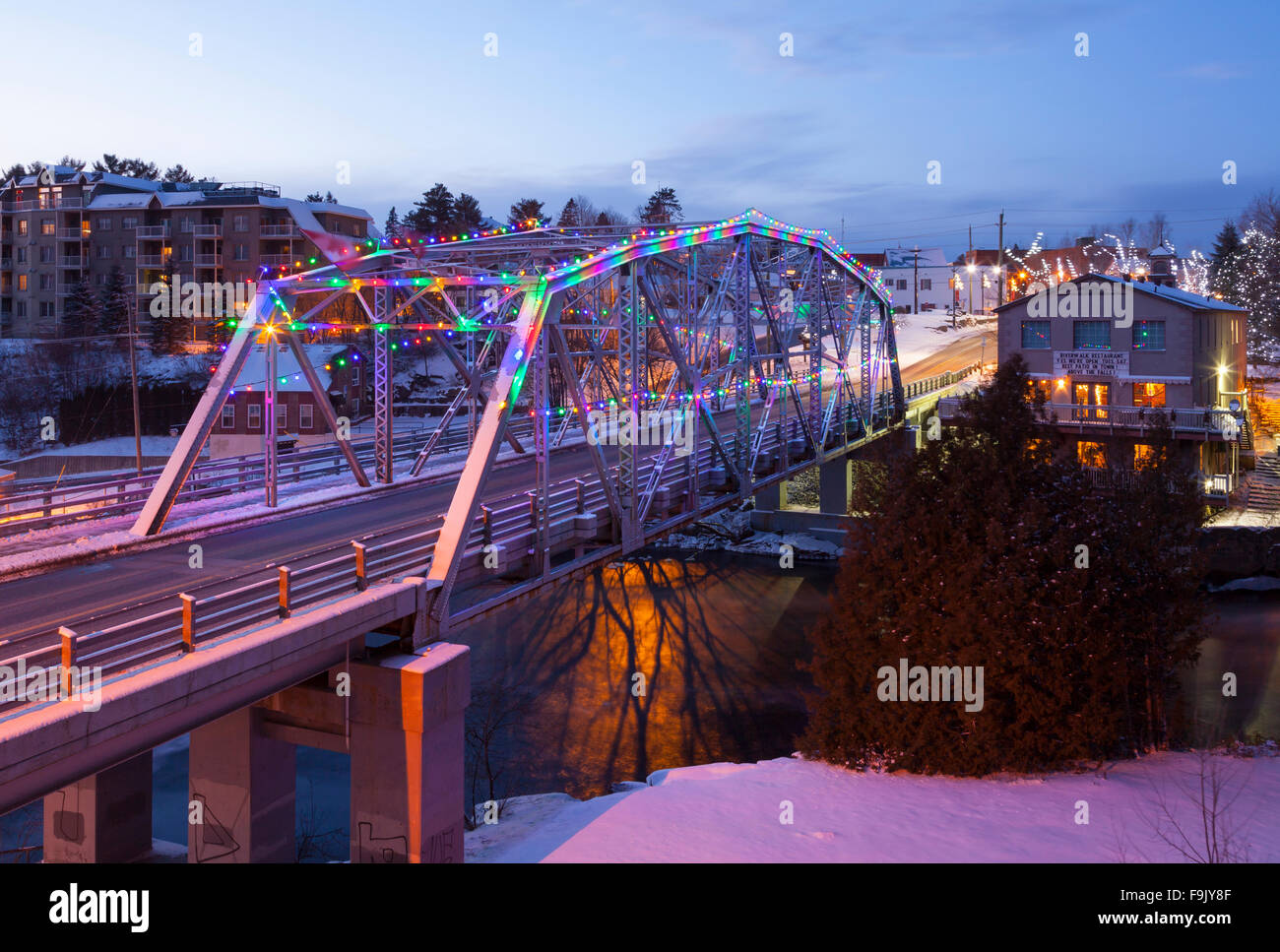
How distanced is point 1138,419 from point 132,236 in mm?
58957

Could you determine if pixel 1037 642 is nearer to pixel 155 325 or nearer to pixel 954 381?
pixel 954 381

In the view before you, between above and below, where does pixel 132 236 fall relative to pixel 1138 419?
above

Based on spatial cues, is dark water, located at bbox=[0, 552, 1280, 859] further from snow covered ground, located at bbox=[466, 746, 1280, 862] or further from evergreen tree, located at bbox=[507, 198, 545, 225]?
evergreen tree, located at bbox=[507, 198, 545, 225]

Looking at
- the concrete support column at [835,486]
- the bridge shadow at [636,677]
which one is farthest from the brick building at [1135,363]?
the bridge shadow at [636,677]

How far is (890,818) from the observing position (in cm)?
1495

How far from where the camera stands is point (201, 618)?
10.5m

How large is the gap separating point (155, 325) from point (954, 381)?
151ft

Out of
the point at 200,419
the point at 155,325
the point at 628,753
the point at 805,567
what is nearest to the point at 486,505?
the point at 200,419

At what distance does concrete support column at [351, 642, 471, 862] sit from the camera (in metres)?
12.7

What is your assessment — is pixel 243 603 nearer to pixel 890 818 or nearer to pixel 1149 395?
pixel 890 818

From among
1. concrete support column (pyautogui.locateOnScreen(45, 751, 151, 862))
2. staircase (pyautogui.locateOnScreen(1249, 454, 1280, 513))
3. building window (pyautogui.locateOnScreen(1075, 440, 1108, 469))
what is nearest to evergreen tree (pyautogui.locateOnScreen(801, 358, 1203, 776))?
concrete support column (pyautogui.locateOnScreen(45, 751, 151, 862))

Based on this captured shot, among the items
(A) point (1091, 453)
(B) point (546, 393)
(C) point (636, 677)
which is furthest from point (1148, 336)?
(B) point (546, 393)

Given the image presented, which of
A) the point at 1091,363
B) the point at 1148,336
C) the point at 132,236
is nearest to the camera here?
the point at 1148,336

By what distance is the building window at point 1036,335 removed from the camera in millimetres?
43781
